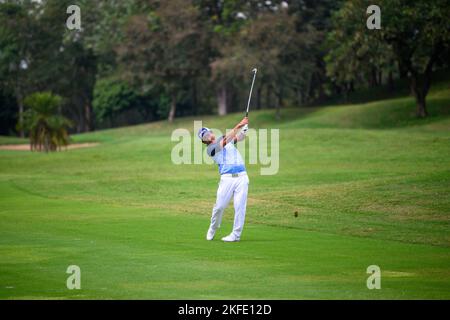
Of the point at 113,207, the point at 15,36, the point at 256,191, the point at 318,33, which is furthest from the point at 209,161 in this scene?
the point at 15,36

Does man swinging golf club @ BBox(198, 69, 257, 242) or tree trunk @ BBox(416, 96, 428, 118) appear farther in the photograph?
tree trunk @ BBox(416, 96, 428, 118)

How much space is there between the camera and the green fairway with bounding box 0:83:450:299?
14.7 m

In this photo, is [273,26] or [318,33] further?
[318,33]

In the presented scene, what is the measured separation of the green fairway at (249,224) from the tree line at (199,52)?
1073cm

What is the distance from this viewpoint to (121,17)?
9400cm

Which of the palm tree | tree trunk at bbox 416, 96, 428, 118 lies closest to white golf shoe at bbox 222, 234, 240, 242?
the palm tree

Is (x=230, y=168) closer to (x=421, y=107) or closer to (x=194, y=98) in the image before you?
(x=421, y=107)

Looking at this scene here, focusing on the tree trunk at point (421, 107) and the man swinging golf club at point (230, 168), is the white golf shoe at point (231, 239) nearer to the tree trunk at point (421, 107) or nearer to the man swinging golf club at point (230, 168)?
the man swinging golf club at point (230, 168)

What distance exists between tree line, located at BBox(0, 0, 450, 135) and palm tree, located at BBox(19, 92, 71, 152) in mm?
1457

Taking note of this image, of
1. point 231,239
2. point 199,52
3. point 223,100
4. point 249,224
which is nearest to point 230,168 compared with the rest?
point 231,239

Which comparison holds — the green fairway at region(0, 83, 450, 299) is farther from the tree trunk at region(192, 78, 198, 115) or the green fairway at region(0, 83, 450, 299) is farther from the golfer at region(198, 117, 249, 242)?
the tree trunk at region(192, 78, 198, 115)

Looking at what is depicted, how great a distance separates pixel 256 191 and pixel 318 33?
160 feet

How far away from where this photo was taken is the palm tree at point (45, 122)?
2408 inches
